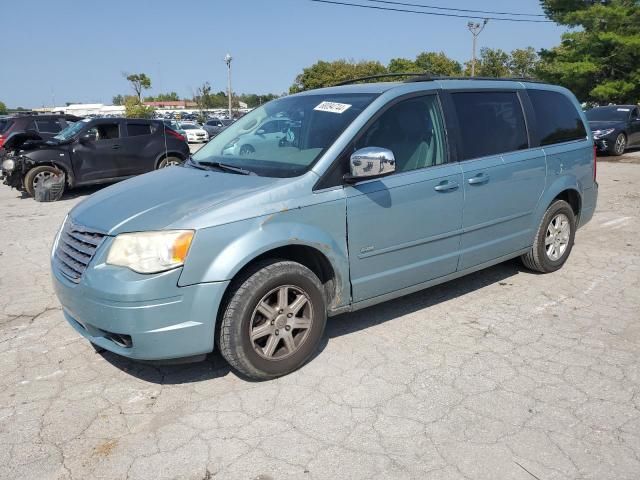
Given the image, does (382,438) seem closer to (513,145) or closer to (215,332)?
(215,332)

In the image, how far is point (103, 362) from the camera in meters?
3.66

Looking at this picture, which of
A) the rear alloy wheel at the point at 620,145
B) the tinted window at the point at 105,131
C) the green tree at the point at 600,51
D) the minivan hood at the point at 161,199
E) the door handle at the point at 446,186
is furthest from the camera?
the green tree at the point at 600,51

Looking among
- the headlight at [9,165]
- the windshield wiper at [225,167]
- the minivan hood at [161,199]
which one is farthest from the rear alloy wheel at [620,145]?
the minivan hood at [161,199]

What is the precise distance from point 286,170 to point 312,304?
886mm

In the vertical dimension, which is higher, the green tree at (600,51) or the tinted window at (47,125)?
the green tree at (600,51)

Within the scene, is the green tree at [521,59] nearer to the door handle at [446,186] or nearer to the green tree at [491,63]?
the green tree at [491,63]

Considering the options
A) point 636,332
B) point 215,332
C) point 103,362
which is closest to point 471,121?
point 636,332

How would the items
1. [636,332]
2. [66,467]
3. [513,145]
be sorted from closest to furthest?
[66,467]
[636,332]
[513,145]

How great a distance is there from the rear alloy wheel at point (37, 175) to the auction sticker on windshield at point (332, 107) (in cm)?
841

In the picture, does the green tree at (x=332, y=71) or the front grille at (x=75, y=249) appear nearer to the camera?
the front grille at (x=75, y=249)

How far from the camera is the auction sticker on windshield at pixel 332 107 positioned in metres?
3.84

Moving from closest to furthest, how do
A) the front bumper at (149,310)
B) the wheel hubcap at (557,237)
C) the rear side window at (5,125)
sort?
the front bumper at (149,310)
the wheel hubcap at (557,237)
the rear side window at (5,125)

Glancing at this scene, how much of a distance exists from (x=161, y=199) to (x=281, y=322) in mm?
1066

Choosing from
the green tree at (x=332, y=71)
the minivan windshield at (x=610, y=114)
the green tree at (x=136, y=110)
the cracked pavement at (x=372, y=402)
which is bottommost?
the cracked pavement at (x=372, y=402)
